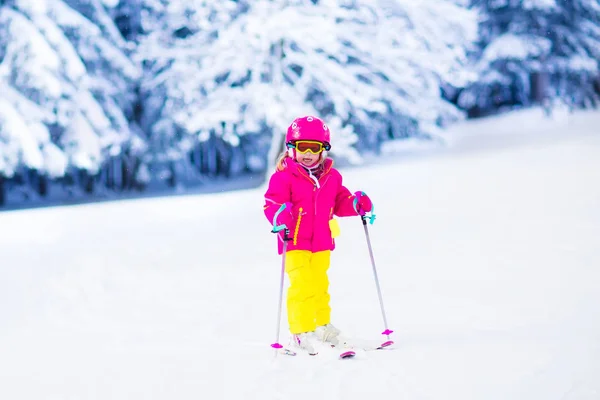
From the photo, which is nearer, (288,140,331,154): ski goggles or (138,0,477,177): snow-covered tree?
(288,140,331,154): ski goggles

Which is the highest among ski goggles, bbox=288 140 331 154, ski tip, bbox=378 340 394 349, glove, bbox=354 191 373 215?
ski goggles, bbox=288 140 331 154

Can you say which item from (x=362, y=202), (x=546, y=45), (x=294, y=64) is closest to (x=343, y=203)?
(x=362, y=202)

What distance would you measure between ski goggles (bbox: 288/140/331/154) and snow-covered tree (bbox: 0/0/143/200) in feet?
26.6

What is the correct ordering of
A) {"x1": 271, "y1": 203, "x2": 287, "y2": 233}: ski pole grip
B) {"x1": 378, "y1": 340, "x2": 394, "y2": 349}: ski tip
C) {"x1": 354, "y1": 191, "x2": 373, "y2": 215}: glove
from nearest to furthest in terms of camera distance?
{"x1": 271, "y1": 203, "x2": 287, "y2": 233}: ski pole grip < {"x1": 378, "y1": 340, "x2": 394, "y2": 349}: ski tip < {"x1": 354, "y1": 191, "x2": 373, "y2": 215}: glove

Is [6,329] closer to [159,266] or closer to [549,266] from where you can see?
[159,266]

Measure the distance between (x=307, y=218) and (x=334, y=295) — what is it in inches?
72.8

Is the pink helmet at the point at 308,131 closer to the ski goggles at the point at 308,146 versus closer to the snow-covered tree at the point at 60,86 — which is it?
the ski goggles at the point at 308,146

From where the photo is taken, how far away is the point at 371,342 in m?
4.82

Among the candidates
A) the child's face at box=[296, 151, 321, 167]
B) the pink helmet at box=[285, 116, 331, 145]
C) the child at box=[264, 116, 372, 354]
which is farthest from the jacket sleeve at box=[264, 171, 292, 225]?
Result: the pink helmet at box=[285, 116, 331, 145]

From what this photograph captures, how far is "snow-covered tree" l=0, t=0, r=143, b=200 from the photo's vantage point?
11.7m

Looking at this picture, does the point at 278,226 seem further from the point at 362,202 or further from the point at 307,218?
the point at 362,202

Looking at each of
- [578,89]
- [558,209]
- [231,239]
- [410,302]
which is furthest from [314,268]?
[578,89]

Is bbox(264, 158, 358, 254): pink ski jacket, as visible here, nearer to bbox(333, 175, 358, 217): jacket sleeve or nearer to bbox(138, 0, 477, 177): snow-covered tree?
bbox(333, 175, 358, 217): jacket sleeve

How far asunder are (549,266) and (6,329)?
521 centimetres
